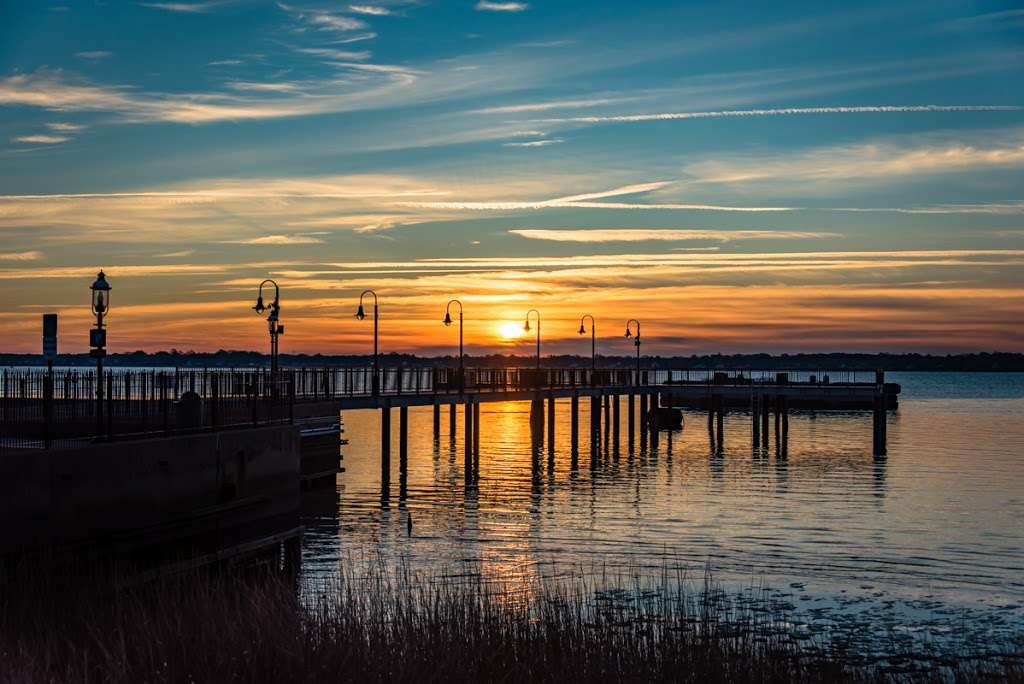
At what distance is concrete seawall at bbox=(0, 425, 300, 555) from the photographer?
2233 cm

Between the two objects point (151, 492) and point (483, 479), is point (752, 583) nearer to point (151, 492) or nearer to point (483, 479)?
point (151, 492)

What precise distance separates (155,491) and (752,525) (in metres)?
20.5

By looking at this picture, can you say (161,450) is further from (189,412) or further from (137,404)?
(137,404)

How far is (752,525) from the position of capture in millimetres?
39156

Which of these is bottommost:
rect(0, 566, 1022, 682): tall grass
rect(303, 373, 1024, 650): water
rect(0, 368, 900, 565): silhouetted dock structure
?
rect(303, 373, 1024, 650): water

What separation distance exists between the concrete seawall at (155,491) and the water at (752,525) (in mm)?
2312

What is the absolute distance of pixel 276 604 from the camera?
16766 mm

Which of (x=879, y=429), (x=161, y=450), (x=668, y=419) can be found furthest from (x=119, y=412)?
(x=668, y=419)

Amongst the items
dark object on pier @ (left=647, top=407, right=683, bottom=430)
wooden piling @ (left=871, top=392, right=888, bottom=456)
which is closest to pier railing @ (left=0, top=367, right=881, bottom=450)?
wooden piling @ (left=871, top=392, right=888, bottom=456)

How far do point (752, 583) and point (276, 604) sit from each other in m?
14.5

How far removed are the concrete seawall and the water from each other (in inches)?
91.0

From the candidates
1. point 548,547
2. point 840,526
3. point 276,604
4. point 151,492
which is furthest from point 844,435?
point 276,604

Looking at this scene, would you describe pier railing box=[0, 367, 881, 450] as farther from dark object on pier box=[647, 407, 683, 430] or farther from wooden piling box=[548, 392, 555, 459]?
dark object on pier box=[647, 407, 683, 430]

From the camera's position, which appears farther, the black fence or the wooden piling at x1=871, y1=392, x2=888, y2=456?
the wooden piling at x1=871, y1=392, x2=888, y2=456
